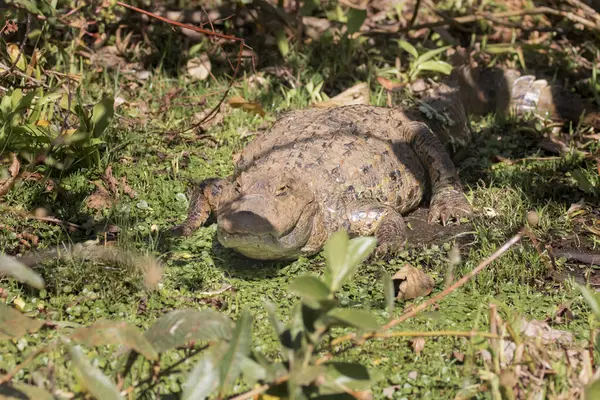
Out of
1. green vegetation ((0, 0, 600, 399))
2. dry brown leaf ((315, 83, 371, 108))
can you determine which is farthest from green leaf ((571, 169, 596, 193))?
dry brown leaf ((315, 83, 371, 108))

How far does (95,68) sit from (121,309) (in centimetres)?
312

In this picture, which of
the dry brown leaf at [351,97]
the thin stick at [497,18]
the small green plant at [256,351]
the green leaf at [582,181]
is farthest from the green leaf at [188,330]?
the thin stick at [497,18]

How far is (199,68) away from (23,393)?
4.37 metres

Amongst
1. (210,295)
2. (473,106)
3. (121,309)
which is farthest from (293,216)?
(473,106)

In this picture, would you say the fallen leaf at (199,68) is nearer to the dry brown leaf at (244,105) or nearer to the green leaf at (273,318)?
the dry brown leaf at (244,105)

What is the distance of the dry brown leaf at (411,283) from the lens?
3.98 metres

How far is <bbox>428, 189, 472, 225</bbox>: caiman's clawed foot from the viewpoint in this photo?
4.97 metres

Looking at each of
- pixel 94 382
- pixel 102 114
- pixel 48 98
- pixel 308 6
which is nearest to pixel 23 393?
pixel 94 382

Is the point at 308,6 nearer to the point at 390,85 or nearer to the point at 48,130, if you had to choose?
the point at 390,85

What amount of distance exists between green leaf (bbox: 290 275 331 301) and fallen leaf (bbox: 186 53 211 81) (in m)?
4.38

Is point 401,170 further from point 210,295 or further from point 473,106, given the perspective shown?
point 210,295

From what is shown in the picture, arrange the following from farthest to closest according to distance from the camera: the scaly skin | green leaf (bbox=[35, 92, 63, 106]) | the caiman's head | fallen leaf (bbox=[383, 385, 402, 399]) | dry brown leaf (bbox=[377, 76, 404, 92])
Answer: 1. dry brown leaf (bbox=[377, 76, 404, 92])
2. green leaf (bbox=[35, 92, 63, 106])
3. the scaly skin
4. the caiman's head
5. fallen leaf (bbox=[383, 385, 402, 399])

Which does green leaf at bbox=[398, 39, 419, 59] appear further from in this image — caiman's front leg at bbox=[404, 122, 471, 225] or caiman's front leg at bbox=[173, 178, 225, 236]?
caiman's front leg at bbox=[173, 178, 225, 236]

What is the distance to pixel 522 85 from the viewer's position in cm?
634
